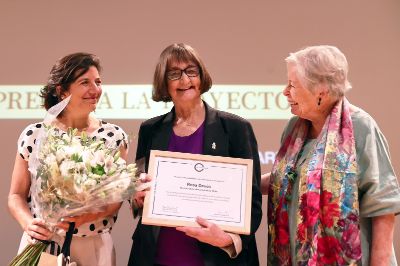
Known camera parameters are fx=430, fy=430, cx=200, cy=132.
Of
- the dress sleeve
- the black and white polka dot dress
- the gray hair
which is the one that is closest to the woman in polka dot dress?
the black and white polka dot dress

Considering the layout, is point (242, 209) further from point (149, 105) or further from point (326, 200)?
point (149, 105)

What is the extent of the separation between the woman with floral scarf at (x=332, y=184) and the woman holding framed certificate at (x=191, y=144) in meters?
0.16

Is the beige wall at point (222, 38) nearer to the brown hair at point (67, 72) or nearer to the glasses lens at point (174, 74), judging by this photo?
the brown hair at point (67, 72)

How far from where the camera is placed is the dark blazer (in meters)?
1.68

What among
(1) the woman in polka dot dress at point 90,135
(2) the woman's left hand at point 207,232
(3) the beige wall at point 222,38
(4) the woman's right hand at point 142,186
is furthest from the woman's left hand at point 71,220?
(3) the beige wall at point 222,38

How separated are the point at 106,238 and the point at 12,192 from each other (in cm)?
46

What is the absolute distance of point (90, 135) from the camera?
1970 millimetres

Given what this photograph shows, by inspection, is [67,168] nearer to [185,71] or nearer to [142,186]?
[142,186]

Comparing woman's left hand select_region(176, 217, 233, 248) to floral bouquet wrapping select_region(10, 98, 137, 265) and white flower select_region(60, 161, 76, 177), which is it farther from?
white flower select_region(60, 161, 76, 177)

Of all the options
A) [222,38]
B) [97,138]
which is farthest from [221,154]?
[222,38]

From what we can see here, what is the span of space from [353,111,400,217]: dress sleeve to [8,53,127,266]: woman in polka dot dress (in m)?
0.97

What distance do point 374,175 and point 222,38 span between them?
1.75 m

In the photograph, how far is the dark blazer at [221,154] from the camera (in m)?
1.68

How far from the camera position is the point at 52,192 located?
144 centimetres
